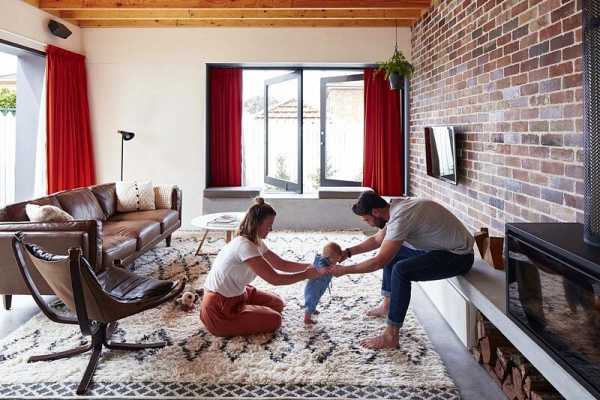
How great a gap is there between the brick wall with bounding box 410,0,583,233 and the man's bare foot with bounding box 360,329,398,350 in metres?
1.12

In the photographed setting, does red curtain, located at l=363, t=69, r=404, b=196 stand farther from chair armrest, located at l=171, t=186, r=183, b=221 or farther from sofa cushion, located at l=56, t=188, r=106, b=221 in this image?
sofa cushion, located at l=56, t=188, r=106, b=221

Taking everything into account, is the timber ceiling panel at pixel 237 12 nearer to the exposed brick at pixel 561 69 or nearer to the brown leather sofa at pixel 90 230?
the brown leather sofa at pixel 90 230

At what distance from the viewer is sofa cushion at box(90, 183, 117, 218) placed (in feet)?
16.3

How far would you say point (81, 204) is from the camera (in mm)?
4453

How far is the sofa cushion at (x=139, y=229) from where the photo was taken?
4.25 m

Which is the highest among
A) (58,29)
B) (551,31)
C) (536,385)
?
(58,29)

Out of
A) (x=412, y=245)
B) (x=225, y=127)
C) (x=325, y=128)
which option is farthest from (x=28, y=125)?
(x=412, y=245)

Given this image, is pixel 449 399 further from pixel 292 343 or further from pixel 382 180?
pixel 382 180

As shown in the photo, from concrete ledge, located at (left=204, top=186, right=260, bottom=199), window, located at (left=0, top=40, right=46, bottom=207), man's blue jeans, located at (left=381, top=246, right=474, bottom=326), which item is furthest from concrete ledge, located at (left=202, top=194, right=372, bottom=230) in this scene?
man's blue jeans, located at (left=381, top=246, right=474, bottom=326)

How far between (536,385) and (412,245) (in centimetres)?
109

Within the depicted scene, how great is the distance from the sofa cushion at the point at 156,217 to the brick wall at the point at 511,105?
9.58ft

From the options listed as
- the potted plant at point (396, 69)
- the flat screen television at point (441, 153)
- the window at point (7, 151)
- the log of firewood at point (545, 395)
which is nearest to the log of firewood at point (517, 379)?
the log of firewood at point (545, 395)

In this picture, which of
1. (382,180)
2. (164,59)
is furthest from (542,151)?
(164,59)

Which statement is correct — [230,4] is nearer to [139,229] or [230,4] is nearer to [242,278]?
[139,229]
